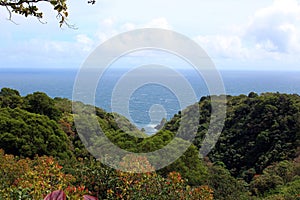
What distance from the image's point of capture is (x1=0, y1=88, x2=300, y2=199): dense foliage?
15.1 ft

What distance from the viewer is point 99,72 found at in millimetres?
5980

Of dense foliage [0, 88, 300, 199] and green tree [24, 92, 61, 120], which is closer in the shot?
dense foliage [0, 88, 300, 199]

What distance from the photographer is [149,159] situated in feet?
33.1

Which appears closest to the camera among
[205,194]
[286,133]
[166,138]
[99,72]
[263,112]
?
[205,194]

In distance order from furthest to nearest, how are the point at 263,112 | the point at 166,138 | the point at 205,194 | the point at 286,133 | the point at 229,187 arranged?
the point at 263,112 → the point at 286,133 → the point at 166,138 → the point at 229,187 → the point at 205,194

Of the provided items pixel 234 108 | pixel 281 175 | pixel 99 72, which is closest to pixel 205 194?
pixel 99 72

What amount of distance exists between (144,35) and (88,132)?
7386mm

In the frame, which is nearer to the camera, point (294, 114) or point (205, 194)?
point (205, 194)

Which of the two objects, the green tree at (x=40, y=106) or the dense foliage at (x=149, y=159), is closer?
the dense foliage at (x=149, y=159)

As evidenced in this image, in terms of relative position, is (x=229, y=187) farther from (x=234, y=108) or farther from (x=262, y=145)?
(x=234, y=108)

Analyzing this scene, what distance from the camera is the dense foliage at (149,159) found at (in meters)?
4.60

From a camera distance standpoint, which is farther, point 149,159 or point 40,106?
point 40,106

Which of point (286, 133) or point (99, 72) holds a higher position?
point (99, 72)

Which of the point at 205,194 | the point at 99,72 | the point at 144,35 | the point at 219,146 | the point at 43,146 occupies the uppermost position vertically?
the point at 144,35
